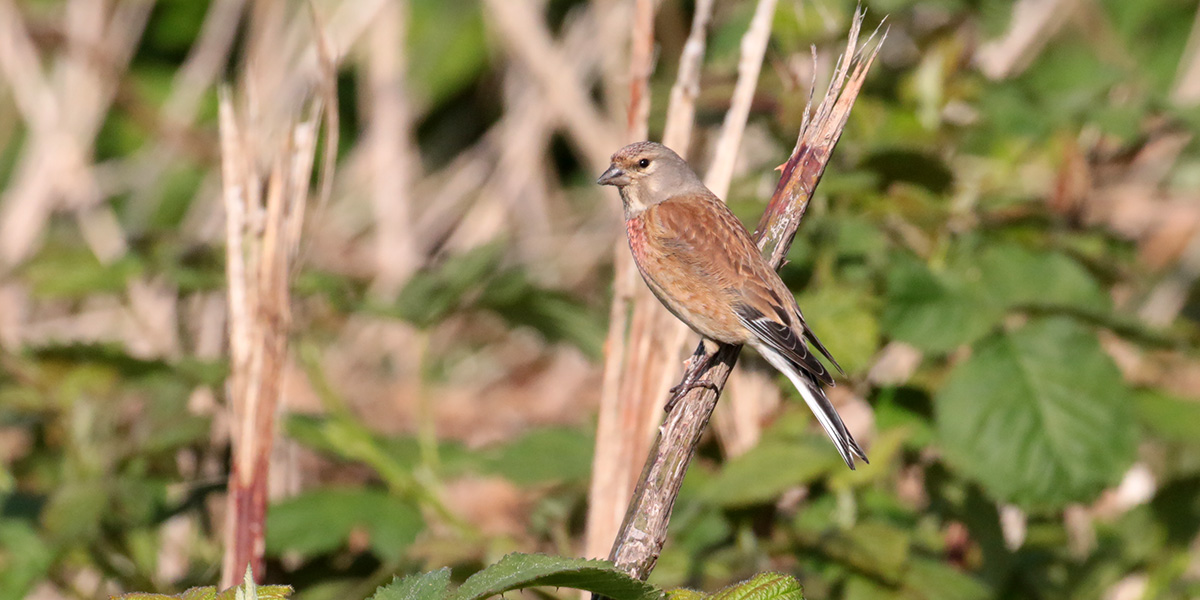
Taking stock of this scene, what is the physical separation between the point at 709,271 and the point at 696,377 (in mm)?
600

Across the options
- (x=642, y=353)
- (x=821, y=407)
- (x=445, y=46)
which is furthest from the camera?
(x=445, y=46)

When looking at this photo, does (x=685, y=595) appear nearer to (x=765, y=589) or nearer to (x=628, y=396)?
(x=765, y=589)

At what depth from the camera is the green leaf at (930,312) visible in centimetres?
263

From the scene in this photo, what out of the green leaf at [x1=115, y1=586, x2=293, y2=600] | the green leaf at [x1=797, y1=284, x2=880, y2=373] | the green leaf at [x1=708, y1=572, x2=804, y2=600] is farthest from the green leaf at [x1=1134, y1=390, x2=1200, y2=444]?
the green leaf at [x1=115, y1=586, x2=293, y2=600]

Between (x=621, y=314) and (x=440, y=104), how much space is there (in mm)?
4025

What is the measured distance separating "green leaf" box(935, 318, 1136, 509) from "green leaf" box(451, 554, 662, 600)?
1347mm

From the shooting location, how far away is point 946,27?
3.26 metres

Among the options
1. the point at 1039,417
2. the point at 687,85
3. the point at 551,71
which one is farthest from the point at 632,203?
the point at 551,71

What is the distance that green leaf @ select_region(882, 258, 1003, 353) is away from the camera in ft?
8.62

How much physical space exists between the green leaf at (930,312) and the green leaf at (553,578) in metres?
1.33

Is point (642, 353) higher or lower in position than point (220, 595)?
higher

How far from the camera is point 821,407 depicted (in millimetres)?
2246

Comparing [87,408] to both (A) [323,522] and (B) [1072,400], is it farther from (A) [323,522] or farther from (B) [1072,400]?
(B) [1072,400]

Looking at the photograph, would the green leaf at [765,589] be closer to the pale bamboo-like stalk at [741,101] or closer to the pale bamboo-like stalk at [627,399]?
the pale bamboo-like stalk at [627,399]
